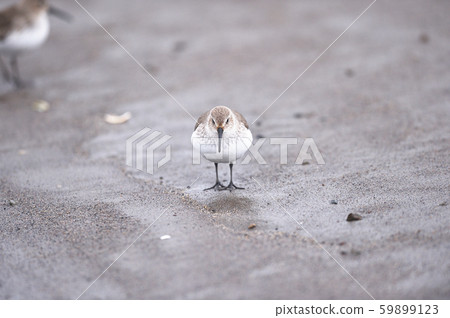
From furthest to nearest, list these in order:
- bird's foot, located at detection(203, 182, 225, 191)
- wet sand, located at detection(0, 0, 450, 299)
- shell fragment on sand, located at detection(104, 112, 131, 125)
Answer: shell fragment on sand, located at detection(104, 112, 131, 125) → bird's foot, located at detection(203, 182, 225, 191) → wet sand, located at detection(0, 0, 450, 299)

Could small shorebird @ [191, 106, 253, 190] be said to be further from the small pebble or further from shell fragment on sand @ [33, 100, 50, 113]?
shell fragment on sand @ [33, 100, 50, 113]

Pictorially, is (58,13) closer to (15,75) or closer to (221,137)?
(15,75)

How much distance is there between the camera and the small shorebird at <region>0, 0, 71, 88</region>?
29.8 ft

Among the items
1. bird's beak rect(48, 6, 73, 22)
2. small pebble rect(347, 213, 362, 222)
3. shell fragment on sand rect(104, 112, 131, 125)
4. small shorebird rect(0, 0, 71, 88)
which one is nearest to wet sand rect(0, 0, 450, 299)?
small pebble rect(347, 213, 362, 222)

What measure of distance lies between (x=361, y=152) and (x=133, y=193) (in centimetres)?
271

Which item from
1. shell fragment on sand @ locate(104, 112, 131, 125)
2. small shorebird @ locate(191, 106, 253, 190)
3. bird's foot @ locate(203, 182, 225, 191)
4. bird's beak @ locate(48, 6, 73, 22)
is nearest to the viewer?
small shorebird @ locate(191, 106, 253, 190)

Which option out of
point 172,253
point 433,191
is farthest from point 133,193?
point 433,191

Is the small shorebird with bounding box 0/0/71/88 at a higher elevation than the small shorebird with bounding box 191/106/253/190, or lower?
higher

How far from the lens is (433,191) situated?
5.24m

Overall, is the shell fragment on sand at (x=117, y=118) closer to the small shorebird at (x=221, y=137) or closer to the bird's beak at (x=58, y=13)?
the small shorebird at (x=221, y=137)

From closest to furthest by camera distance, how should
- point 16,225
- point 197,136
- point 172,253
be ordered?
point 172,253 → point 16,225 → point 197,136

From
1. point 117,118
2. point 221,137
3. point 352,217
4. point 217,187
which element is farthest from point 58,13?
point 352,217

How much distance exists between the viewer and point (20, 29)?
9.18m
